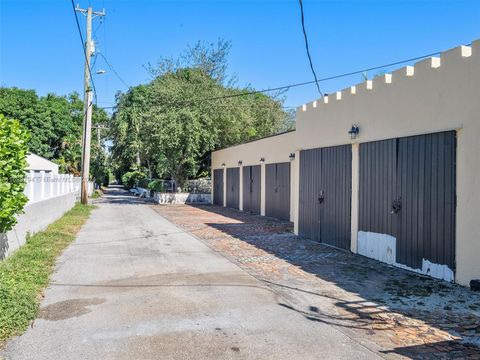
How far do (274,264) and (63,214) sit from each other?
12.6 metres

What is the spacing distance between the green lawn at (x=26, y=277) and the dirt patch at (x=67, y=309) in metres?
0.15

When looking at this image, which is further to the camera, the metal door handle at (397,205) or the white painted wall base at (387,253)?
the metal door handle at (397,205)

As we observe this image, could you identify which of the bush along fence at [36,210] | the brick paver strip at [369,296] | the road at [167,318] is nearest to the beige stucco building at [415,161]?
the brick paver strip at [369,296]

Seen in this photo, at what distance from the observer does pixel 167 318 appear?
5.26 m

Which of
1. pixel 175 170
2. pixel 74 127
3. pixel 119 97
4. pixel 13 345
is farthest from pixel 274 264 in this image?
pixel 74 127

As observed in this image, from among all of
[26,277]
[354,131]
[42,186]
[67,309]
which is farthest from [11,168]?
[354,131]

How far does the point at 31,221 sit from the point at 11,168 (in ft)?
13.3

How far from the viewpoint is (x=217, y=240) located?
1200cm

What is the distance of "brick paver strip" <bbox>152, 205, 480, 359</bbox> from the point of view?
468 centimetres

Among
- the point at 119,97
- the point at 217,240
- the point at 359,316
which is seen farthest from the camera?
the point at 119,97

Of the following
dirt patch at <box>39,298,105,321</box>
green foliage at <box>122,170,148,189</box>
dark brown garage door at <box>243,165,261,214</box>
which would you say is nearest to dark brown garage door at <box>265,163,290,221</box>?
dark brown garage door at <box>243,165,261,214</box>

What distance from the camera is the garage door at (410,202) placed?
282 inches

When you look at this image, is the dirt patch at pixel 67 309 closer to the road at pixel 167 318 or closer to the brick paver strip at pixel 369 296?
the road at pixel 167 318

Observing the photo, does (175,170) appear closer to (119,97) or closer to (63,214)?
(63,214)
